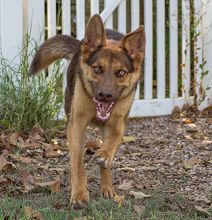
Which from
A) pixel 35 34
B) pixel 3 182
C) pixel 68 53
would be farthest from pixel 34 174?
pixel 35 34

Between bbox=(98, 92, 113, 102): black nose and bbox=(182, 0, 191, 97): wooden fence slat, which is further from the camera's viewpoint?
bbox=(182, 0, 191, 97): wooden fence slat

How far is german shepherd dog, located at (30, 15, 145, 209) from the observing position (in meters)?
5.06

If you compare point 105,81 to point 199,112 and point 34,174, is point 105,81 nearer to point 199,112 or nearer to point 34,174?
point 34,174

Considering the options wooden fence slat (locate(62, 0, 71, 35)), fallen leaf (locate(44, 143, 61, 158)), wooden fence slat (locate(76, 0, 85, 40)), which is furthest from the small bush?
wooden fence slat (locate(76, 0, 85, 40))

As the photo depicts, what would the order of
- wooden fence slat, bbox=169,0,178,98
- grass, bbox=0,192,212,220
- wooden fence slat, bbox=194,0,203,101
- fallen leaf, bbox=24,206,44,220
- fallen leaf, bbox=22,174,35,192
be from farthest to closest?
wooden fence slat, bbox=194,0,203,101, wooden fence slat, bbox=169,0,178,98, fallen leaf, bbox=22,174,35,192, grass, bbox=0,192,212,220, fallen leaf, bbox=24,206,44,220

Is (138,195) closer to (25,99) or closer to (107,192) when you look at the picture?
(107,192)

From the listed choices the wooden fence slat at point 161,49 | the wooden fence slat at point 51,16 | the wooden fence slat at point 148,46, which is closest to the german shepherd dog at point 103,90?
the wooden fence slat at point 51,16

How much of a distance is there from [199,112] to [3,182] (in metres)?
4.33

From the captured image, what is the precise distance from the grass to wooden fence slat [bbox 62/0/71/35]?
10.9 ft

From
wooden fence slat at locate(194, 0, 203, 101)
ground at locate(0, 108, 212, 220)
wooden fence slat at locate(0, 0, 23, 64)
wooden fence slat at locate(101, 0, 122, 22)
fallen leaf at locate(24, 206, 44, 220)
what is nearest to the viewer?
fallen leaf at locate(24, 206, 44, 220)

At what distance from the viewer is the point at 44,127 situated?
23.1 feet

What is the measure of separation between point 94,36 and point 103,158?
92 cm

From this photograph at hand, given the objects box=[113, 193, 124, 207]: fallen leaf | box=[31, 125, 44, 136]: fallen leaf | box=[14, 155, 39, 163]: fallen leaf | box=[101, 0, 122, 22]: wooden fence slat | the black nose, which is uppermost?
box=[101, 0, 122, 22]: wooden fence slat

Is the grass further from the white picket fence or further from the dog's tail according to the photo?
the white picket fence
